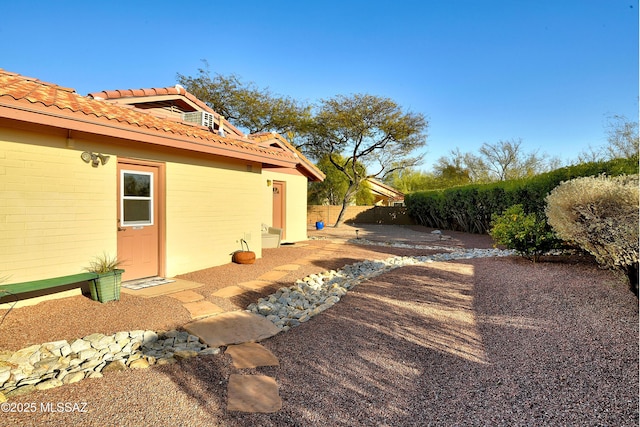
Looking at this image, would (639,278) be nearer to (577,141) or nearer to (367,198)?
(577,141)

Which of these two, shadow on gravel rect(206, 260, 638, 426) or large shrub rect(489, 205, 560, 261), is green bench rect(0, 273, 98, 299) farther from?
large shrub rect(489, 205, 560, 261)

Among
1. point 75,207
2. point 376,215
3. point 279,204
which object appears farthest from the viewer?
point 376,215

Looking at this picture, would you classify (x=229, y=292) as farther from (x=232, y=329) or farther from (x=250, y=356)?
(x=250, y=356)

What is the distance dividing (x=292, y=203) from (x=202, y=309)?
27.2ft

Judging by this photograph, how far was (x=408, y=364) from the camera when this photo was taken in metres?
3.24

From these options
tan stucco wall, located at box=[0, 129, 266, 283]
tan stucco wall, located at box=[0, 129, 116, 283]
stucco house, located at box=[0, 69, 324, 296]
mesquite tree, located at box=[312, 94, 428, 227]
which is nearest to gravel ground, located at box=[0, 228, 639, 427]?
tan stucco wall, located at box=[0, 129, 116, 283]

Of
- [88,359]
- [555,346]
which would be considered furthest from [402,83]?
[88,359]

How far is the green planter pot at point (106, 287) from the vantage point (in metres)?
4.70

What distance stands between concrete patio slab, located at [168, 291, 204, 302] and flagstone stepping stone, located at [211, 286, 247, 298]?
0.91 ft

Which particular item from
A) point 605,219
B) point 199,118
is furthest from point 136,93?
point 605,219

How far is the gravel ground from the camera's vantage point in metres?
2.36

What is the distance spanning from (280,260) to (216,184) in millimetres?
2494

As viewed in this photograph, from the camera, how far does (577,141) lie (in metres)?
19.8

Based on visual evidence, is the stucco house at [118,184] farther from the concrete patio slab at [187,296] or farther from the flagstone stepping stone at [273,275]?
the flagstone stepping stone at [273,275]
